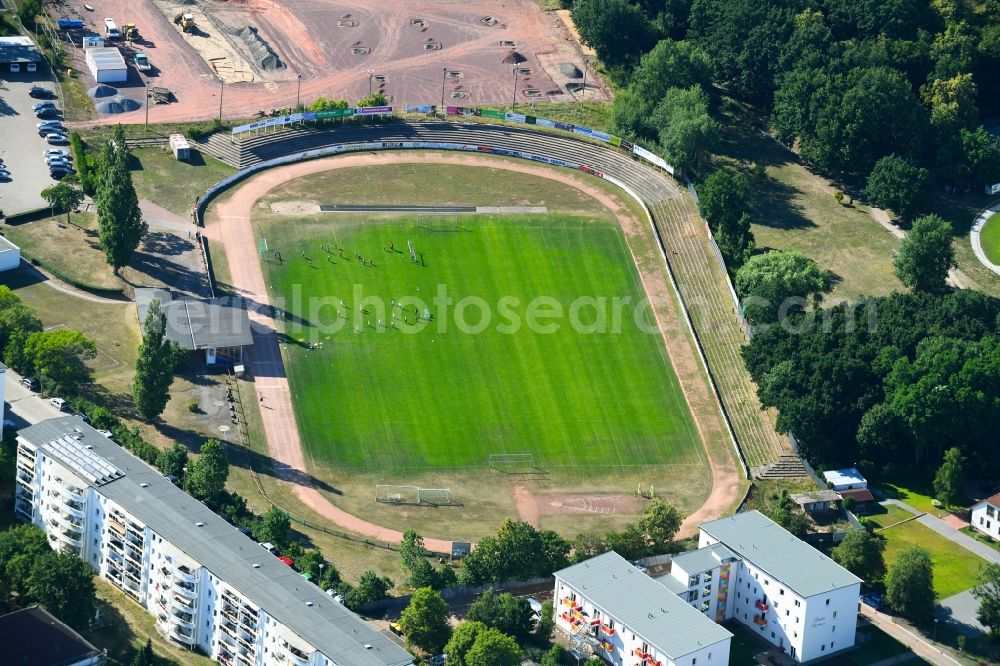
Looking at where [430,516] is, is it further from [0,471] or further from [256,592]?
[0,471]

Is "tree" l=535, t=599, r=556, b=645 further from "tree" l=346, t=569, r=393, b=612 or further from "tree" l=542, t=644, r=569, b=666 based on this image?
"tree" l=346, t=569, r=393, b=612

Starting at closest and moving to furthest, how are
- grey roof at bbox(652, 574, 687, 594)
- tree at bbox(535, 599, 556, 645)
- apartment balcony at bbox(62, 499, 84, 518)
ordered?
tree at bbox(535, 599, 556, 645)
apartment balcony at bbox(62, 499, 84, 518)
grey roof at bbox(652, 574, 687, 594)

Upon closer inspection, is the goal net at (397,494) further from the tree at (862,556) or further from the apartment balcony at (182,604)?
the tree at (862,556)

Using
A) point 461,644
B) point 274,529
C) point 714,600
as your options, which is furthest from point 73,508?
point 714,600

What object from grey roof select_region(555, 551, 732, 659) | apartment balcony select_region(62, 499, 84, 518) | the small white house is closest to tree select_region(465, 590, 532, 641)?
grey roof select_region(555, 551, 732, 659)

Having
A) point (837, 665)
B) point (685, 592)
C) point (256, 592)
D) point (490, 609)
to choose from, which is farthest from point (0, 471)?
point (837, 665)
